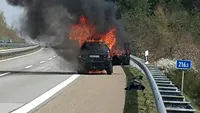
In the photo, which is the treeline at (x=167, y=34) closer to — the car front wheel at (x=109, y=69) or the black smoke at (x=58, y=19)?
the car front wheel at (x=109, y=69)

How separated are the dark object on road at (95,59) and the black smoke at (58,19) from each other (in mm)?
2507

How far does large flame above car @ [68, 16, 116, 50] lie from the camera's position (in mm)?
26406

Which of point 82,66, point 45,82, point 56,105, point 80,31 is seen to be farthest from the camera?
point 80,31

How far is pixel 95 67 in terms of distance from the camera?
2417 cm

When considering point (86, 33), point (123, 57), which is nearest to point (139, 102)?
point (86, 33)

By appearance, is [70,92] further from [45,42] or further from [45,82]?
[45,42]

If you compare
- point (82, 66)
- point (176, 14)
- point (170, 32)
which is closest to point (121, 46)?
point (82, 66)

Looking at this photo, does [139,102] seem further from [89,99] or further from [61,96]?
[61,96]

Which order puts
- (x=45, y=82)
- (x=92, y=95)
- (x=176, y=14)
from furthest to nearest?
(x=176, y=14)
(x=45, y=82)
(x=92, y=95)

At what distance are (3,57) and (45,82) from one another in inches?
875

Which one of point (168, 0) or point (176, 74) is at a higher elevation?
point (168, 0)

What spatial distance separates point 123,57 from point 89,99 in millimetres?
17246

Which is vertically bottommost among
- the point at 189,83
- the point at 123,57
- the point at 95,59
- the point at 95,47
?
the point at 189,83

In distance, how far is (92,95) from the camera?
15.1 m
